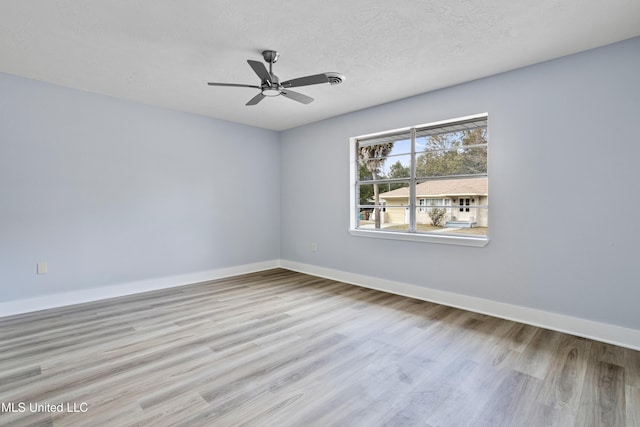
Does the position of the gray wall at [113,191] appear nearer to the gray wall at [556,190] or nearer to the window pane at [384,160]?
the window pane at [384,160]

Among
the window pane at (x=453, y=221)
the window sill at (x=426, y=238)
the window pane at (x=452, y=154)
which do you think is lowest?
the window sill at (x=426, y=238)

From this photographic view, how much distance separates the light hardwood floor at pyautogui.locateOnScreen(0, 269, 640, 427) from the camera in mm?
1723

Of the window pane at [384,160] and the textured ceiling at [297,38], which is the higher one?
the textured ceiling at [297,38]

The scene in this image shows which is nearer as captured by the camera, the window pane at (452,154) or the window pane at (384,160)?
the window pane at (452,154)

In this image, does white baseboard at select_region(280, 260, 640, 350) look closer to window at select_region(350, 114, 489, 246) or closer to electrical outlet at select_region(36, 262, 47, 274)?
window at select_region(350, 114, 489, 246)

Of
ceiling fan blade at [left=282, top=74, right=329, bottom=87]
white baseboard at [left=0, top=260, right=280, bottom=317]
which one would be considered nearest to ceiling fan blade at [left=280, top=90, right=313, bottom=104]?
ceiling fan blade at [left=282, top=74, right=329, bottom=87]

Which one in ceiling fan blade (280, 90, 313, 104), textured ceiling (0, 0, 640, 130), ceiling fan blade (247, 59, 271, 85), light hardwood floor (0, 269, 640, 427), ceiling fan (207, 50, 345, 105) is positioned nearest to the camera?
light hardwood floor (0, 269, 640, 427)

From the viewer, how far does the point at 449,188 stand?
3707mm

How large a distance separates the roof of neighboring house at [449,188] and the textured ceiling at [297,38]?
1.13 metres

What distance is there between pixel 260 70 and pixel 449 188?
257 centimetres

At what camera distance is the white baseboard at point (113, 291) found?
330cm

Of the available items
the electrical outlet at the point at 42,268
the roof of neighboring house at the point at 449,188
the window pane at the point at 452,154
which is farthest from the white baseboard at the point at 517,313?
the electrical outlet at the point at 42,268

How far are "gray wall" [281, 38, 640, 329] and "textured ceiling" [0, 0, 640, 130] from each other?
230mm

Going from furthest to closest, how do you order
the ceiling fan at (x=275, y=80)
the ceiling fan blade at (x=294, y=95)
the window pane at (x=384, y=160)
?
the window pane at (x=384, y=160) < the ceiling fan blade at (x=294, y=95) < the ceiling fan at (x=275, y=80)
